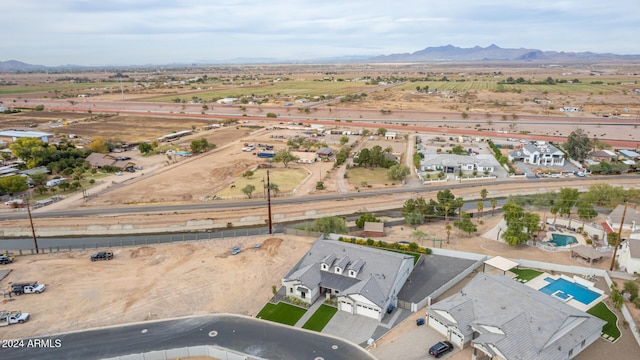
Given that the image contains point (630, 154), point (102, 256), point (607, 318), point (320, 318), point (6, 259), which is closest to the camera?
point (607, 318)

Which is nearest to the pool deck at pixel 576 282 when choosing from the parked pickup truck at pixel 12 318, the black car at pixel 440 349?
the black car at pixel 440 349

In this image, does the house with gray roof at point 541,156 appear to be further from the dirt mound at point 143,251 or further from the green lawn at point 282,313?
the dirt mound at point 143,251

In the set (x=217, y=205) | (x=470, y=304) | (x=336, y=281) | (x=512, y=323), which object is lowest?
(x=217, y=205)

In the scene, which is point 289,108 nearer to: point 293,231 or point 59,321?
point 293,231

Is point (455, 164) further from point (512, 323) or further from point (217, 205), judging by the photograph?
point (512, 323)

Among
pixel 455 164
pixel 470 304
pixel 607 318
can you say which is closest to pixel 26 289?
pixel 470 304

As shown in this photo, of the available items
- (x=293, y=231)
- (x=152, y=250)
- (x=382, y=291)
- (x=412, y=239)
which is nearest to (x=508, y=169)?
(x=412, y=239)
